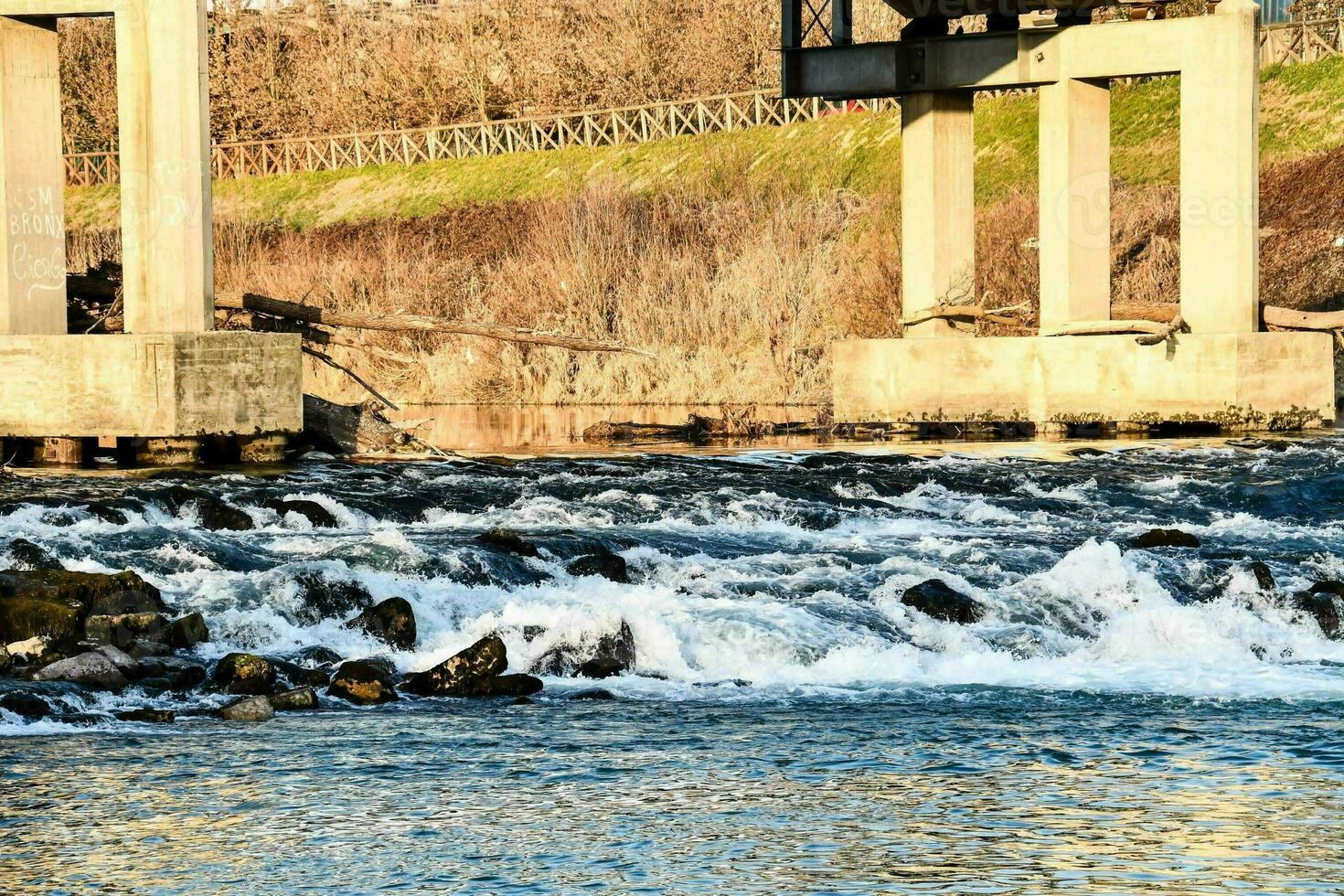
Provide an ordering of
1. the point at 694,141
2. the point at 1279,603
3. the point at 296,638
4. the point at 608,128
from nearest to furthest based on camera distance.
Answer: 1. the point at 296,638
2. the point at 1279,603
3. the point at 694,141
4. the point at 608,128

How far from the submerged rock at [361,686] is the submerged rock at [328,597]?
1714 mm

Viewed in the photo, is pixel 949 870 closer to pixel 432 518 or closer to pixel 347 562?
pixel 347 562

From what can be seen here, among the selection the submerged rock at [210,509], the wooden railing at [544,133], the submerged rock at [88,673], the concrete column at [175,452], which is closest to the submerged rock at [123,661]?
the submerged rock at [88,673]

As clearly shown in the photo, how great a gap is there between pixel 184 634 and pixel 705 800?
5321 mm

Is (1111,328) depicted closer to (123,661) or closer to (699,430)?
(699,430)

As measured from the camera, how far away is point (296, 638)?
14891 mm

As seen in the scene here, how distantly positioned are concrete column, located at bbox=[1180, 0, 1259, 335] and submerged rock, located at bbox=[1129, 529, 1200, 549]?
11683 mm

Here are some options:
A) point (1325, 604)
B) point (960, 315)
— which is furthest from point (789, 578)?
point (960, 315)

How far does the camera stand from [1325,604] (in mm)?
15602

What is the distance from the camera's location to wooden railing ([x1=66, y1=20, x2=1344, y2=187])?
50.4 m

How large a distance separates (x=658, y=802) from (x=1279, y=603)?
7427mm

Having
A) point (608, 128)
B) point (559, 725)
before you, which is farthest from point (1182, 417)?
point (608, 128)

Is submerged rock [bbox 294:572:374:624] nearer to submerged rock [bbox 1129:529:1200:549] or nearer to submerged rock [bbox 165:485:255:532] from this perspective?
submerged rock [bbox 165:485:255:532]

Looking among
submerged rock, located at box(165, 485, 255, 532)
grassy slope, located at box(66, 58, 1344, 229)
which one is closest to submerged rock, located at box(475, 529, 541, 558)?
submerged rock, located at box(165, 485, 255, 532)
